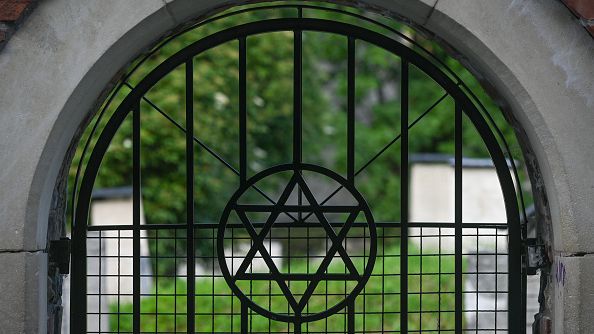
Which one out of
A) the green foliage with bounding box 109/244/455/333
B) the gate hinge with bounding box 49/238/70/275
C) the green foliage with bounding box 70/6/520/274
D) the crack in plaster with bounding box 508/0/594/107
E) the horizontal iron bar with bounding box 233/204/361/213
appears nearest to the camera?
the crack in plaster with bounding box 508/0/594/107

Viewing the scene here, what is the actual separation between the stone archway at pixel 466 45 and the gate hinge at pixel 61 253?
30 centimetres

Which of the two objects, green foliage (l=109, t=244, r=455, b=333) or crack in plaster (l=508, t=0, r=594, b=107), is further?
green foliage (l=109, t=244, r=455, b=333)

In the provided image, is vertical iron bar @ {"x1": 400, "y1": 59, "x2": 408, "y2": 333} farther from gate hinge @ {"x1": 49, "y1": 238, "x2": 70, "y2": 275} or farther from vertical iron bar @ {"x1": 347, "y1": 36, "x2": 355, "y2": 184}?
gate hinge @ {"x1": 49, "y1": 238, "x2": 70, "y2": 275}

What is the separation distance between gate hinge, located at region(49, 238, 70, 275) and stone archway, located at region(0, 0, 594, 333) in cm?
30

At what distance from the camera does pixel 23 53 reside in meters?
3.47

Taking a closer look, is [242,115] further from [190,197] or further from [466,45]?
[466,45]

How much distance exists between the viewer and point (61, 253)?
3.85 m

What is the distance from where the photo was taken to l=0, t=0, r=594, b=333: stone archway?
3.45 m

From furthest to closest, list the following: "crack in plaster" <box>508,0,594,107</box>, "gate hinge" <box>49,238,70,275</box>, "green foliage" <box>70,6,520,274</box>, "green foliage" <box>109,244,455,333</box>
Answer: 1. "green foliage" <box>70,6,520,274</box>
2. "green foliage" <box>109,244,455,333</box>
3. "gate hinge" <box>49,238,70,275</box>
4. "crack in plaster" <box>508,0,594,107</box>

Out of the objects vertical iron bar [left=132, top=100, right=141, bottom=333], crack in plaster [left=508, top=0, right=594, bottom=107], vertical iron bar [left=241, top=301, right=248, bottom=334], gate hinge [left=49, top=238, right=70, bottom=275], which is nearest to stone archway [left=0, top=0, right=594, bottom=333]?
crack in plaster [left=508, top=0, right=594, bottom=107]

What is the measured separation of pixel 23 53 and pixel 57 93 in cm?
19

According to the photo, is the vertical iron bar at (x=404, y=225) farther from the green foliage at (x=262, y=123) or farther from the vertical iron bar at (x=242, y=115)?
the green foliage at (x=262, y=123)

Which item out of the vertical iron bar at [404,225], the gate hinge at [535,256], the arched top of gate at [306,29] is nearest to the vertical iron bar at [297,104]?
the arched top of gate at [306,29]

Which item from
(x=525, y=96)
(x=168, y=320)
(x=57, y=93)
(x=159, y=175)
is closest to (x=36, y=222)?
(x=57, y=93)
